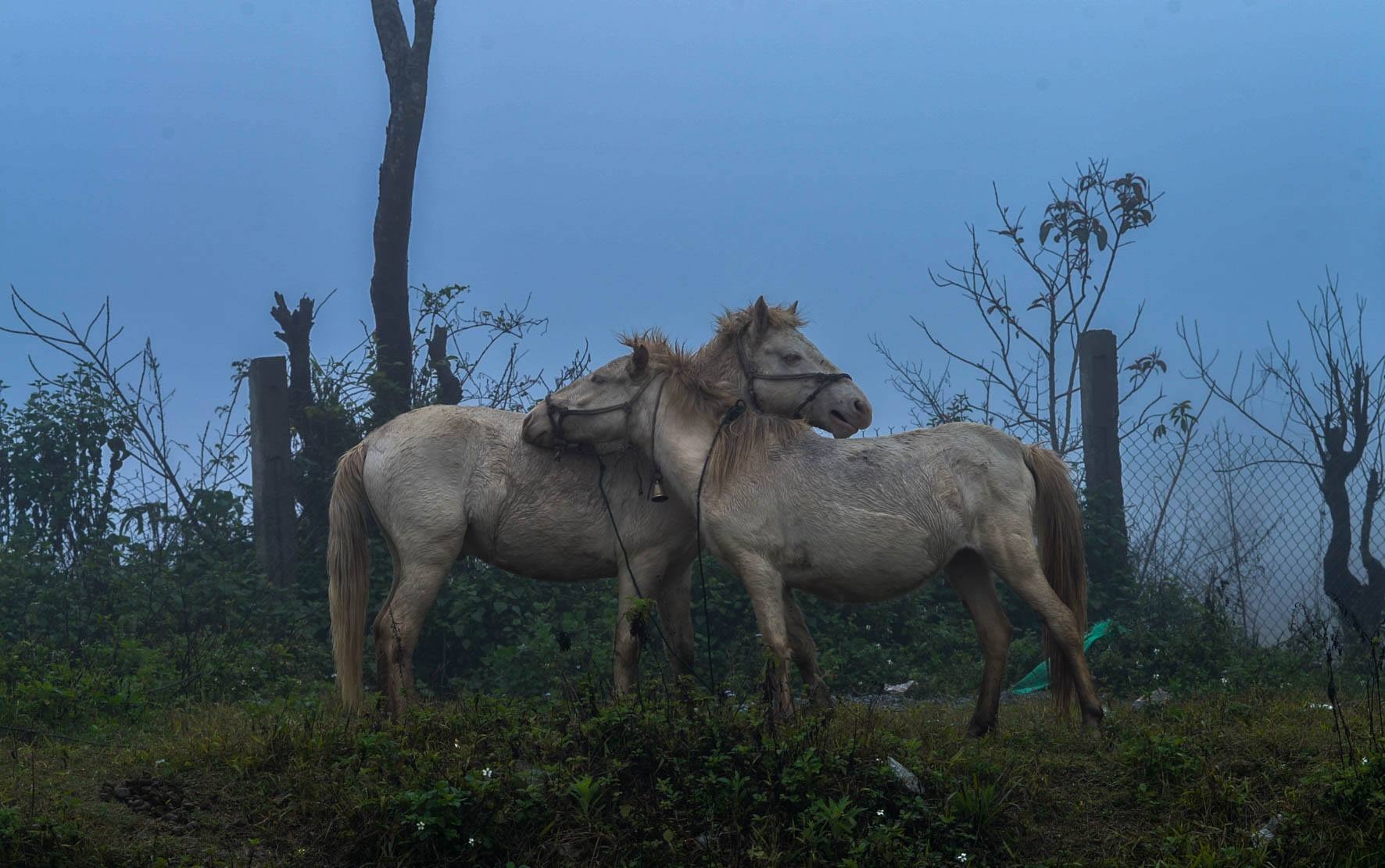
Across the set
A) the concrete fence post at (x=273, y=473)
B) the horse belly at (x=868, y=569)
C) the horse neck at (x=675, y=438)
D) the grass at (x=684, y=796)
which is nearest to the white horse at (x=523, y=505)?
the horse neck at (x=675, y=438)

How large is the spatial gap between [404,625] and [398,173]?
670 cm

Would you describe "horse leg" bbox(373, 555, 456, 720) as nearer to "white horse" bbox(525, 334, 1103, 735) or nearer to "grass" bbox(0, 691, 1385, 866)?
"grass" bbox(0, 691, 1385, 866)

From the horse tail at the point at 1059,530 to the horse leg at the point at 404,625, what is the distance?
2.91 metres

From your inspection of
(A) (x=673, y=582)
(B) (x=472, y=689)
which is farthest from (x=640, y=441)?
Answer: (B) (x=472, y=689)

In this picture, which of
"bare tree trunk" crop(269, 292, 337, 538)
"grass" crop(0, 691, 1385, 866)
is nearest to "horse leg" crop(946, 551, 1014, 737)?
"grass" crop(0, 691, 1385, 866)

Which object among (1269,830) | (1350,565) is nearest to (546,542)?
(1269,830)

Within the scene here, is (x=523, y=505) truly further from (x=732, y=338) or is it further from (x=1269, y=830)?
(x=1269, y=830)

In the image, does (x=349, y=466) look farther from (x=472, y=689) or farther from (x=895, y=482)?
(x=895, y=482)

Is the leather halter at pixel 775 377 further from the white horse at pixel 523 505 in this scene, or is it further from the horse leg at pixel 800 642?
the horse leg at pixel 800 642

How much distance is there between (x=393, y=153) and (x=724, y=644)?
592 cm

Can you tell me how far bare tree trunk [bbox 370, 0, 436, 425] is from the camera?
452 inches

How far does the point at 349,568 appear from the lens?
6.48m

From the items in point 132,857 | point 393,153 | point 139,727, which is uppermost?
point 393,153

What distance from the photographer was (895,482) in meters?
6.03
